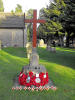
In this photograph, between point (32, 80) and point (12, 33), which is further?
point (12, 33)

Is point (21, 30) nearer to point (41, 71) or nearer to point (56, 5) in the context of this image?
point (56, 5)

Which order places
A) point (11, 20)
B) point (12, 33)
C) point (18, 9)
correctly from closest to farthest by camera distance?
point (12, 33)
point (11, 20)
point (18, 9)

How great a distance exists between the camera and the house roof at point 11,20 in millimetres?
34097

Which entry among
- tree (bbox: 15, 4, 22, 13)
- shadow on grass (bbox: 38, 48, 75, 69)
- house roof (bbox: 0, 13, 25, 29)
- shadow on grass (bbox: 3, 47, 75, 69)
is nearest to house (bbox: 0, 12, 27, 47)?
house roof (bbox: 0, 13, 25, 29)

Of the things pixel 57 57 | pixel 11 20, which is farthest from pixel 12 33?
pixel 57 57

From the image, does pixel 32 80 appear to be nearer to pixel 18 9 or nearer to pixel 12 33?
pixel 12 33

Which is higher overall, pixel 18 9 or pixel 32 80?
pixel 18 9

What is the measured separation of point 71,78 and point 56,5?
35.8 m

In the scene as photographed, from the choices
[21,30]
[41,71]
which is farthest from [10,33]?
[41,71]

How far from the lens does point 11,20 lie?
35906mm

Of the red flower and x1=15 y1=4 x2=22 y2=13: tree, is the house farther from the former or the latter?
the red flower

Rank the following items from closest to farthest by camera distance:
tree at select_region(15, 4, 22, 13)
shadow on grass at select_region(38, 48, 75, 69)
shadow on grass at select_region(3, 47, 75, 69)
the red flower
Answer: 1. the red flower
2. shadow on grass at select_region(38, 48, 75, 69)
3. shadow on grass at select_region(3, 47, 75, 69)
4. tree at select_region(15, 4, 22, 13)

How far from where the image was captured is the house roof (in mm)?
34097

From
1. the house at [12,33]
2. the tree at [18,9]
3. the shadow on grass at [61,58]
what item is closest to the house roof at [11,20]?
the house at [12,33]
